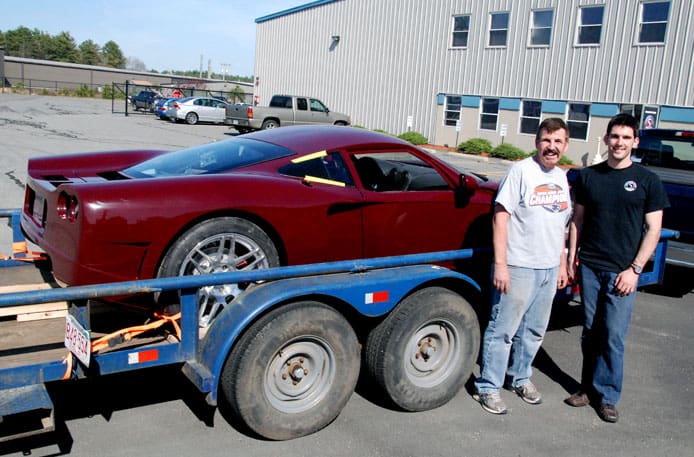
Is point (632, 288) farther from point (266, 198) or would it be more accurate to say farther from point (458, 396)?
point (266, 198)

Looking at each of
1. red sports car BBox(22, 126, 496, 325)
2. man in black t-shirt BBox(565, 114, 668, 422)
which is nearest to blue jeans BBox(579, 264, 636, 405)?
man in black t-shirt BBox(565, 114, 668, 422)

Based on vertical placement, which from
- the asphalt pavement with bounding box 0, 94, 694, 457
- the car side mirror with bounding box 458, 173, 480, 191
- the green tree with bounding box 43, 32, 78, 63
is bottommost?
the asphalt pavement with bounding box 0, 94, 694, 457

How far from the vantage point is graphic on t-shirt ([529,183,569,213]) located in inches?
149

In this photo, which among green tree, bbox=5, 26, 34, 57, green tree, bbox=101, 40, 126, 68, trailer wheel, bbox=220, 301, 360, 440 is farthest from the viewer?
green tree, bbox=101, 40, 126, 68

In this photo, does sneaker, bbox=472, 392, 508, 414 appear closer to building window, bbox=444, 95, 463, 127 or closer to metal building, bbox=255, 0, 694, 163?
metal building, bbox=255, 0, 694, 163

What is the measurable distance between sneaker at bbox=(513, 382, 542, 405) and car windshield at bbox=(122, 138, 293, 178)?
2.26 m

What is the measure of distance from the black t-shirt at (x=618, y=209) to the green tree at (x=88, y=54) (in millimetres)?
133514

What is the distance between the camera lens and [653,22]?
19766 millimetres

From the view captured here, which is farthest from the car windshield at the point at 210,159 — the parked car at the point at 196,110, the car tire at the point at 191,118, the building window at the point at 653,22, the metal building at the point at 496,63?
the car tire at the point at 191,118

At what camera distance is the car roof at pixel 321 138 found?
15.1 ft

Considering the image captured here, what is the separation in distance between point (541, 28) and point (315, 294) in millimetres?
21860

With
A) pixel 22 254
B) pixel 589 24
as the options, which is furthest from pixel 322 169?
pixel 589 24

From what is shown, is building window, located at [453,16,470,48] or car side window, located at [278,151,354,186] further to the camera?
building window, located at [453,16,470,48]

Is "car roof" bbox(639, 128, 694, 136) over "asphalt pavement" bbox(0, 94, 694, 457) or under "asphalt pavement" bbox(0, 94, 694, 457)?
over
